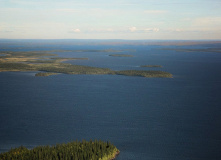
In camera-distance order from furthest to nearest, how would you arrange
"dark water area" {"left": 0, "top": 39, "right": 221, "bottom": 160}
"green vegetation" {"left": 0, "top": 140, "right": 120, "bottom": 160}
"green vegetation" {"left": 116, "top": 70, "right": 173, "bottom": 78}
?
"green vegetation" {"left": 116, "top": 70, "right": 173, "bottom": 78}
"dark water area" {"left": 0, "top": 39, "right": 221, "bottom": 160}
"green vegetation" {"left": 0, "top": 140, "right": 120, "bottom": 160}

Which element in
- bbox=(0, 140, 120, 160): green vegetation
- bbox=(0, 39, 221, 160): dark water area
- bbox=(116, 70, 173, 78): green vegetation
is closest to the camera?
bbox=(0, 140, 120, 160): green vegetation

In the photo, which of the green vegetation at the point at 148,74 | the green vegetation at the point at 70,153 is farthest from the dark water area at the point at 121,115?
the green vegetation at the point at 148,74

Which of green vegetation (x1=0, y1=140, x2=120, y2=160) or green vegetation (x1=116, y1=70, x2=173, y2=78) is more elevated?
green vegetation (x1=116, y1=70, x2=173, y2=78)

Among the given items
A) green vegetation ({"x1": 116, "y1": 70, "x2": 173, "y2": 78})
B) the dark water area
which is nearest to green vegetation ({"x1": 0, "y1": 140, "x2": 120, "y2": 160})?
the dark water area

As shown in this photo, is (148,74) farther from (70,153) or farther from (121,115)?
(70,153)

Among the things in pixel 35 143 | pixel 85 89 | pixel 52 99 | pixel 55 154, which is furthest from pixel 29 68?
pixel 55 154

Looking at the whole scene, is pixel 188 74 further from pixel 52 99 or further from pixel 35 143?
pixel 35 143

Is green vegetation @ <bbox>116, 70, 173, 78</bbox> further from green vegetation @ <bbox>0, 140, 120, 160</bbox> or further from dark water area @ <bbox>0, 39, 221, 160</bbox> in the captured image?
green vegetation @ <bbox>0, 140, 120, 160</bbox>
